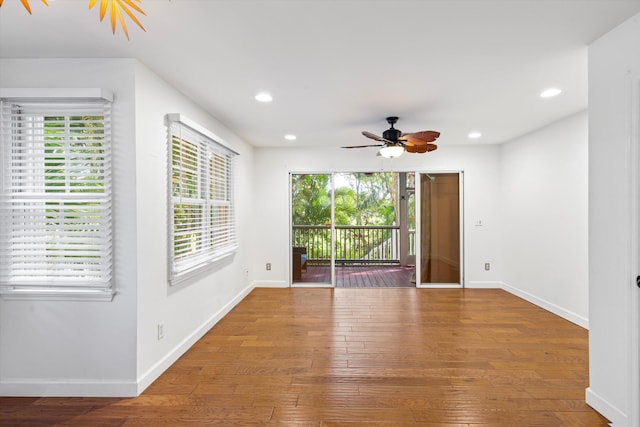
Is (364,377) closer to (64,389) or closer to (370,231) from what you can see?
(64,389)

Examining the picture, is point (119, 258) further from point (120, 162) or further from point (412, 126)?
point (412, 126)

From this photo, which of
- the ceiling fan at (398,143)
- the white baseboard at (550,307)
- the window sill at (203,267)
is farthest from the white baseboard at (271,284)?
the white baseboard at (550,307)

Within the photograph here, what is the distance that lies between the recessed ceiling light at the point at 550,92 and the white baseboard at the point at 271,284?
4423 mm

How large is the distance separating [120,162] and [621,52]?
11.1ft

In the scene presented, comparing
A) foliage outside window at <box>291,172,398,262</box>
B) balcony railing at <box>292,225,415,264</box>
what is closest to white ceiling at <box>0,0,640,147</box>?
foliage outside window at <box>291,172,398,262</box>

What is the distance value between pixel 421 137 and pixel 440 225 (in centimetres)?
258

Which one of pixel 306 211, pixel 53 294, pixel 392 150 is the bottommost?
pixel 53 294

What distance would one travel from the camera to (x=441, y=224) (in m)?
5.65

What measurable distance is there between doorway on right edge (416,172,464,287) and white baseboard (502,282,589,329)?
790mm

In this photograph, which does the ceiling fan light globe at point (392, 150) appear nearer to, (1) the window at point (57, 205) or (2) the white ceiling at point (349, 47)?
(2) the white ceiling at point (349, 47)

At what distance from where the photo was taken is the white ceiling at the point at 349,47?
1.84 m

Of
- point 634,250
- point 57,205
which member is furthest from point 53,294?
point 634,250

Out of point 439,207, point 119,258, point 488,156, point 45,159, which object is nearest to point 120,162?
point 45,159

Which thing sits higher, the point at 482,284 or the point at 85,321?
the point at 85,321
